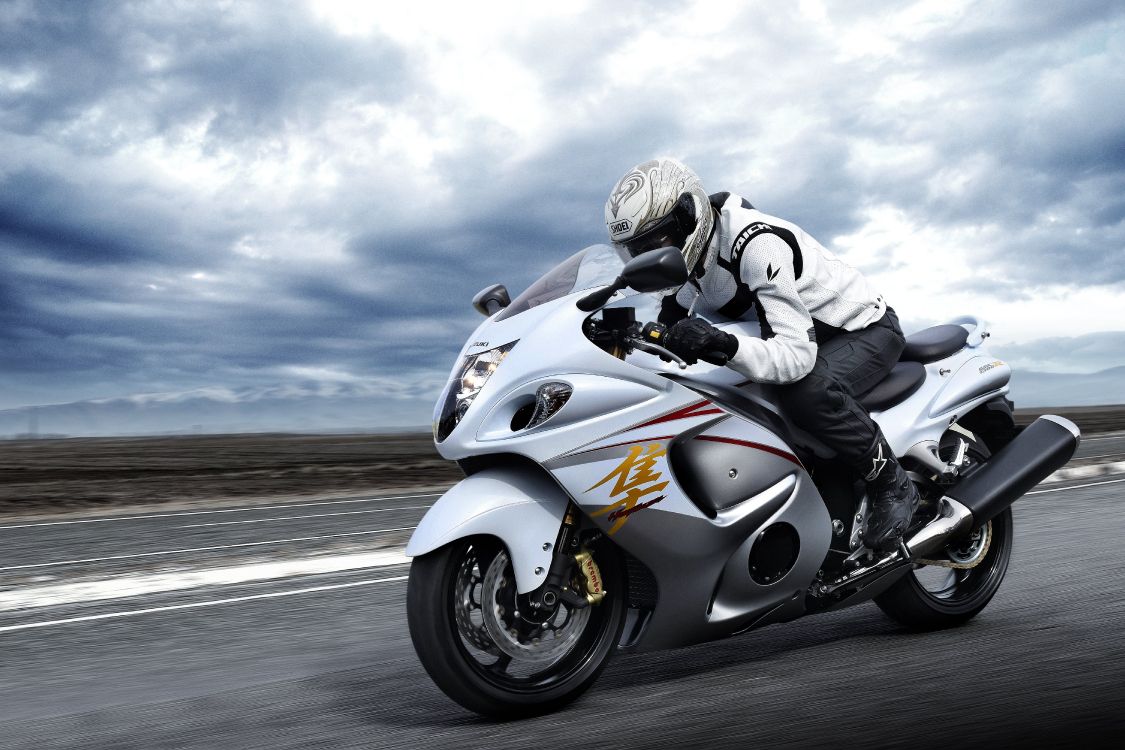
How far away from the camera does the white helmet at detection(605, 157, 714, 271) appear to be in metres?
4.24

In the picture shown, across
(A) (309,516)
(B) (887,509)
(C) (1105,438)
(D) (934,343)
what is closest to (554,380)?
(B) (887,509)

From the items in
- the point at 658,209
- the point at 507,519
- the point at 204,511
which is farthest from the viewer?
the point at 204,511

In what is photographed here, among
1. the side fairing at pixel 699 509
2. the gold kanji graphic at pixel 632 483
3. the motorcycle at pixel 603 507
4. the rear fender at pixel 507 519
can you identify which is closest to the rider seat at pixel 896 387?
the motorcycle at pixel 603 507

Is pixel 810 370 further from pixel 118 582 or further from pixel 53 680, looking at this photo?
pixel 118 582

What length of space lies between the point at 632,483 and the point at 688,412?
0.35 meters

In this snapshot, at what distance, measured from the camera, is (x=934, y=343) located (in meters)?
5.34

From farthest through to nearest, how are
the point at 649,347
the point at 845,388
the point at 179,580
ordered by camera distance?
1. the point at 179,580
2. the point at 845,388
3. the point at 649,347

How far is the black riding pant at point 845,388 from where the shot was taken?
4.46m

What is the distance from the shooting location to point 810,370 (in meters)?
4.37

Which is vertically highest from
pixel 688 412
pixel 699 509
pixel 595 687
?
pixel 688 412

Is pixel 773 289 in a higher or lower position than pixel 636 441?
higher

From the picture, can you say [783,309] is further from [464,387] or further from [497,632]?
[497,632]

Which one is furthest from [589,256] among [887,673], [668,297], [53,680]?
[53,680]

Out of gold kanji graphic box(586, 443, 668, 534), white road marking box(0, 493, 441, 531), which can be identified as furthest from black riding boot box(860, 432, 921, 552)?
white road marking box(0, 493, 441, 531)
